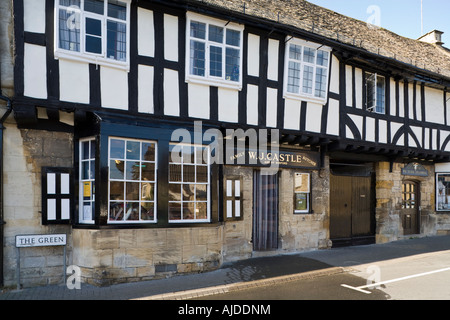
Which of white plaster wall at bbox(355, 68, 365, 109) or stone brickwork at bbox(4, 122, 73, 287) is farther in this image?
white plaster wall at bbox(355, 68, 365, 109)

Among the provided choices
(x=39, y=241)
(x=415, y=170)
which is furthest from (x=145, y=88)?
(x=415, y=170)

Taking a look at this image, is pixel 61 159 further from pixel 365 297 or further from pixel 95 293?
pixel 365 297

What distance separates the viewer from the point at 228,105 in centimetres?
777

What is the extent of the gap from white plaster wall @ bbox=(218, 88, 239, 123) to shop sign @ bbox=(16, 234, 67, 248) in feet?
14.1

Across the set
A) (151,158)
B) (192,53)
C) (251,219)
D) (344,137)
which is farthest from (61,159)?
(344,137)

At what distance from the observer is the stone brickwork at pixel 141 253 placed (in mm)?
6195

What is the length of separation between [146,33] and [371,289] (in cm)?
686

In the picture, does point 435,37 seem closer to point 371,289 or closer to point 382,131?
point 382,131

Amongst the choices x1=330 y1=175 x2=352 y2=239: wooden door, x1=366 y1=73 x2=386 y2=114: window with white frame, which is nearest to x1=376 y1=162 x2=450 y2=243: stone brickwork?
x1=330 y1=175 x2=352 y2=239: wooden door

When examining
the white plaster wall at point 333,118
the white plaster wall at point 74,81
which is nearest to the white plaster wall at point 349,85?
the white plaster wall at point 333,118

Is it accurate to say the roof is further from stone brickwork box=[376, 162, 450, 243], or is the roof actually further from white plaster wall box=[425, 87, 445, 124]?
stone brickwork box=[376, 162, 450, 243]

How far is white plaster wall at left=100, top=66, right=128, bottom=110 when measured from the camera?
6.46 meters

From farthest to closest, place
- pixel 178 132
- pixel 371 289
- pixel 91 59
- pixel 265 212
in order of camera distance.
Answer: pixel 265 212 → pixel 178 132 → pixel 91 59 → pixel 371 289

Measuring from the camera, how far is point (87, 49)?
6.38 metres
